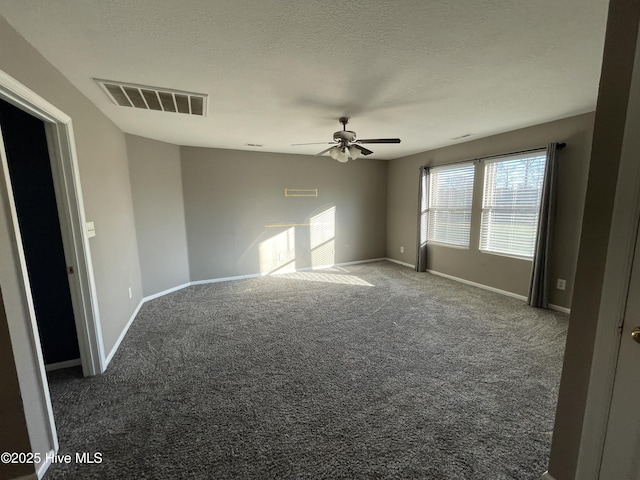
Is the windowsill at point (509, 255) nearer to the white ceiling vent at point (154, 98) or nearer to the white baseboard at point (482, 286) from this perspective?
the white baseboard at point (482, 286)

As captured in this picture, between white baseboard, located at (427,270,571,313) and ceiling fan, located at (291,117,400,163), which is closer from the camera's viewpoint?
ceiling fan, located at (291,117,400,163)

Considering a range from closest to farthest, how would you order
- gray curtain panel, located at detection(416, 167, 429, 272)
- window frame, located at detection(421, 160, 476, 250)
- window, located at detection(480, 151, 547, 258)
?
window, located at detection(480, 151, 547, 258) < window frame, located at detection(421, 160, 476, 250) < gray curtain panel, located at detection(416, 167, 429, 272)

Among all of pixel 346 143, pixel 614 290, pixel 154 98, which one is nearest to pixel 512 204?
pixel 346 143

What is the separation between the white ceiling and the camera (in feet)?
4.24

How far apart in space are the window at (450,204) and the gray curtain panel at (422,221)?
0.28 ft

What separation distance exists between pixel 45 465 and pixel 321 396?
1546 millimetres

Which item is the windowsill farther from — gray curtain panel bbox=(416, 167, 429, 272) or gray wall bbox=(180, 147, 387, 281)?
gray wall bbox=(180, 147, 387, 281)

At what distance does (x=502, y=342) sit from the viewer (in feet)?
8.46

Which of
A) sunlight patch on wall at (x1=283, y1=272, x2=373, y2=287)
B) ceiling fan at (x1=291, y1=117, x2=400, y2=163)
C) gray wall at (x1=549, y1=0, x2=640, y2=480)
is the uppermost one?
ceiling fan at (x1=291, y1=117, x2=400, y2=163)

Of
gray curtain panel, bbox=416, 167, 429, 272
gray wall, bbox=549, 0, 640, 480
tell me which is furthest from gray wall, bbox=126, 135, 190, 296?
gray wall, bbox=549, 0, 640, 480

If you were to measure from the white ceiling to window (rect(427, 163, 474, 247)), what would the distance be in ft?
5.17

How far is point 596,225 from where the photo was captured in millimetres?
1017

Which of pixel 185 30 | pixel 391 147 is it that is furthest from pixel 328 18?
pixel 391 147

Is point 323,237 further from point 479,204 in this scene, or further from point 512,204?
point 512,204
